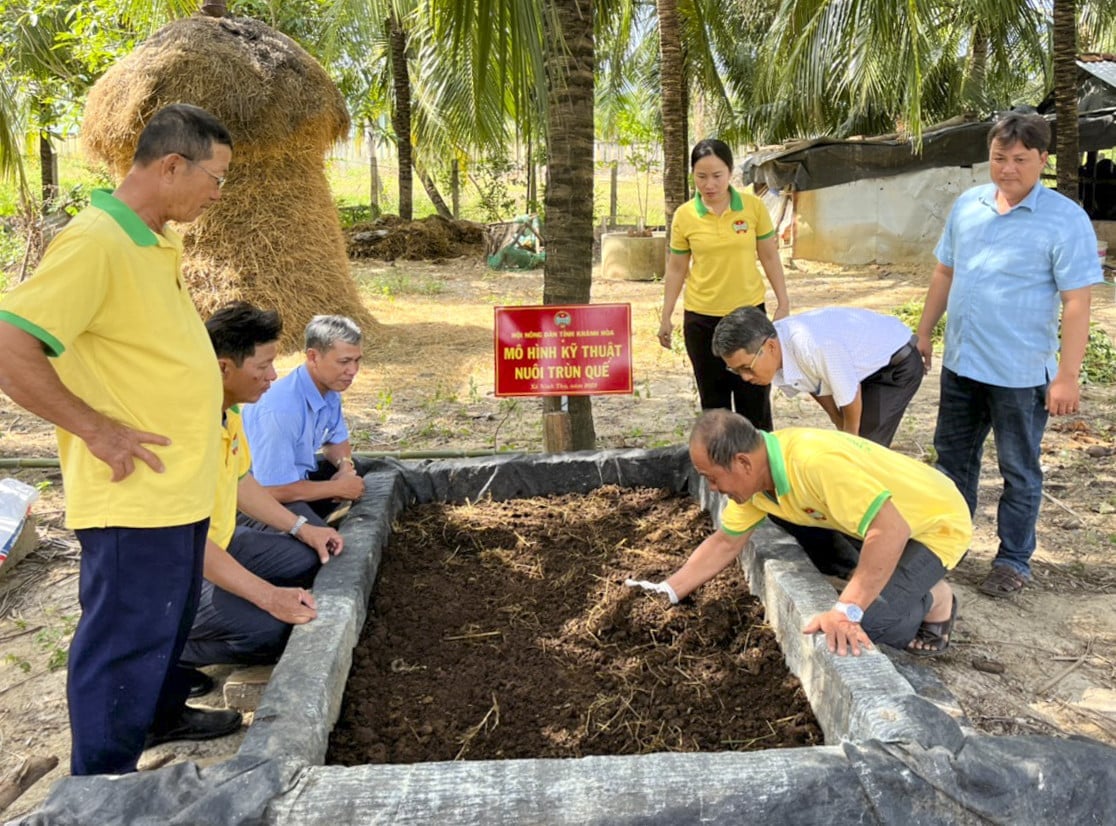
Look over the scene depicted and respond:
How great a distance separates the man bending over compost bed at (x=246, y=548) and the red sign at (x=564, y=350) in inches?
48.0

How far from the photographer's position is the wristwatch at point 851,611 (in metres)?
2.52

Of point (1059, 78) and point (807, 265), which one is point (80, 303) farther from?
point (807, 265)

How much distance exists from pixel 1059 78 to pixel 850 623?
33.7ft

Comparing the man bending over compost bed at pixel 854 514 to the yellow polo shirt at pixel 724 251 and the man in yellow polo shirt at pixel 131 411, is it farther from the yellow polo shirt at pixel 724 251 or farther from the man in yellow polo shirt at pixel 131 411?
the yellow polo shirt at pixel 724 251

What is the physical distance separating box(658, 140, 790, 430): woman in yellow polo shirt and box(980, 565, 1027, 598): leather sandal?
1.28 metres

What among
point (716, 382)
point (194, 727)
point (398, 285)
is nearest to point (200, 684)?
point (194, 727)

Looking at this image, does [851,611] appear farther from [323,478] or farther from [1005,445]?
[323,478]

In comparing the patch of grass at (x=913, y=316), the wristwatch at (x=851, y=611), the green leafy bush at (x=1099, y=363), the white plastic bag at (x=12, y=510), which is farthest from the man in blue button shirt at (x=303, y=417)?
the patch of grass at (x=913, y=316)

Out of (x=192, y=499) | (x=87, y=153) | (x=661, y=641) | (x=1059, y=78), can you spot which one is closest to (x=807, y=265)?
(x=1059, y=78)

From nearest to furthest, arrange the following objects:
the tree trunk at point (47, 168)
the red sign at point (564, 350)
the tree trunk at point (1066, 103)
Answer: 1. the red sign at point (564, 350)
2. the tree trunk at point (1066, 103)
3. the tree trunk at point (47, 168)

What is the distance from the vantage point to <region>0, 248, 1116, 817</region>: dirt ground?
3.01 m

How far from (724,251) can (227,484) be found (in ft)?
8.90

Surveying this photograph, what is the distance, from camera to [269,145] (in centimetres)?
848

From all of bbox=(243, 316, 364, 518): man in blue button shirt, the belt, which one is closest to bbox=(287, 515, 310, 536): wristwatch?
bbox=(243, 316, 364, 518): man in blue button shirt
